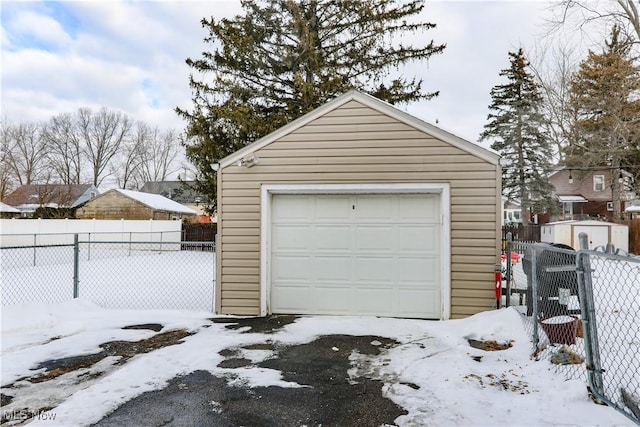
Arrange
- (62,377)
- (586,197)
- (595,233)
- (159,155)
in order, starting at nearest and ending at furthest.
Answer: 1. (62,377)
2. (595,233)
3. (586,197)
4. (159,155)

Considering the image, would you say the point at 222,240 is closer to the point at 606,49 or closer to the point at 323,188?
the point at 323,188

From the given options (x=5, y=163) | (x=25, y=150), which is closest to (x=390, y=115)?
(x=5, y=163)

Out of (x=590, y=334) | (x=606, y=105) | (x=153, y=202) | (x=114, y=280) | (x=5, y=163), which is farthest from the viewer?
(x=5, y=163)

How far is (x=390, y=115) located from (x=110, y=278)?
8195mm

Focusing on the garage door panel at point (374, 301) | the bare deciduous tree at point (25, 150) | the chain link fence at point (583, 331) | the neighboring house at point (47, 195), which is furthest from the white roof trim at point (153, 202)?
the chain link fence at point (583, 331)

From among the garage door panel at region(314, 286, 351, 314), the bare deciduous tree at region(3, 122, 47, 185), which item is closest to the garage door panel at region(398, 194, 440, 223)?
the garage door panel at region(314, 286, 351, 314)

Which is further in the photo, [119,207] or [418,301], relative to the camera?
[119,207]

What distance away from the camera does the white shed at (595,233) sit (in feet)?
53.8

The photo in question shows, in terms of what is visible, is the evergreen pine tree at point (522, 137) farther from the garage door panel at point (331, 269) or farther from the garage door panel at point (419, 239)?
the garage door panel at point (331, 269)

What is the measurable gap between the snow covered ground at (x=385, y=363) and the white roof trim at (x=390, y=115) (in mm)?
2309

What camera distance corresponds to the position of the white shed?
53.8ft

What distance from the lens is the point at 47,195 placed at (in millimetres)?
30000

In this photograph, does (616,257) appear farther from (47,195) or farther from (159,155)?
(159,155)

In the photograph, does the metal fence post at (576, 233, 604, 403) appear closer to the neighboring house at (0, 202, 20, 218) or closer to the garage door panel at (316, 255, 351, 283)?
the garage door panel at (316, 255, 351, 283)
